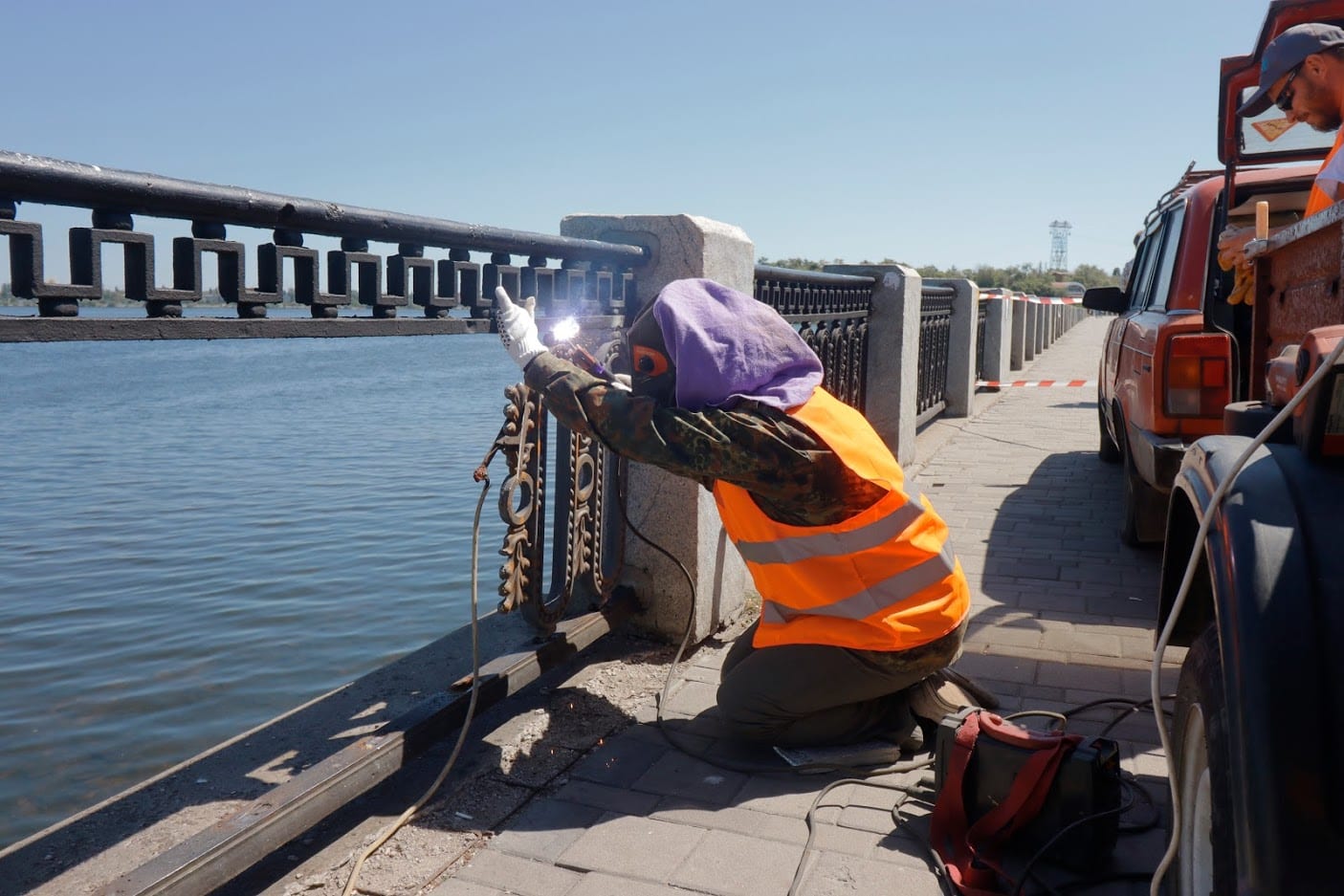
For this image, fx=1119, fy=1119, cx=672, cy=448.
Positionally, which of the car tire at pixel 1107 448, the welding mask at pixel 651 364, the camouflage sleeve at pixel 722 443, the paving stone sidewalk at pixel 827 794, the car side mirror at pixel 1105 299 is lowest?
the paving stone sidewalk at pixel 827 794

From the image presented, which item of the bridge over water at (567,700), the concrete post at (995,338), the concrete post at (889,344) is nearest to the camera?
the bridge over water at (567,700)

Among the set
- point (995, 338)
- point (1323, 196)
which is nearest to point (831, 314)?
point (1323, 196)

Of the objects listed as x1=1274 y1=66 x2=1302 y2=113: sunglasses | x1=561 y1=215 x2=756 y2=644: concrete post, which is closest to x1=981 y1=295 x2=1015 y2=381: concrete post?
x1=561 y1=215 x2=756 y2=644: concrete post

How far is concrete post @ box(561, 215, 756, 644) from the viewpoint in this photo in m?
4.14

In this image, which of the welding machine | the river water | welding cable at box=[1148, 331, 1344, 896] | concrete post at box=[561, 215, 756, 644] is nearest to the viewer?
welding cable at box=[1148, 331, 1344, 896]

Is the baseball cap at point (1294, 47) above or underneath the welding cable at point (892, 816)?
Result: above

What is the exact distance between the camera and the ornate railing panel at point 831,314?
532 cm

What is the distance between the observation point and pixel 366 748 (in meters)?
2.97

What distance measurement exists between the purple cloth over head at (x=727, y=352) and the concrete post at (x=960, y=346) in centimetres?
830

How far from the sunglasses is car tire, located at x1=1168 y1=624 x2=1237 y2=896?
1.77 metres

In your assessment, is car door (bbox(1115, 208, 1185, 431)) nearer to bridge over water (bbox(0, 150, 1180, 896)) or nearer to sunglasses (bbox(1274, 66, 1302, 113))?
bridge over water (bbox(0, 150, 1180, 896))

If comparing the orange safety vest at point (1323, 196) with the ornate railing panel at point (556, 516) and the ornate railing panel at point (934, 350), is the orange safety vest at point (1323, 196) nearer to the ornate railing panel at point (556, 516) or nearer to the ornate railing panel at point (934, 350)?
the ornate railing panel at point (556, 516)

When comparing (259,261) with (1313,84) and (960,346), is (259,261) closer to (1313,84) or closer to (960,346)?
(1313,84)

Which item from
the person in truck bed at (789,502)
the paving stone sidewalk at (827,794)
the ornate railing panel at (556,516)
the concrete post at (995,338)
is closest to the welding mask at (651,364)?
the person in truck bed at (789,502)
